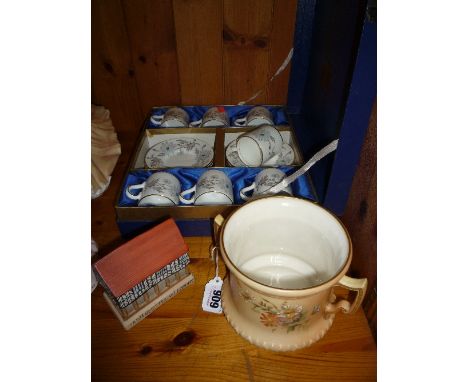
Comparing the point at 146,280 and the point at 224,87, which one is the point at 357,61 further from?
the point at 224,87

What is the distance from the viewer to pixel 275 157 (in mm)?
844

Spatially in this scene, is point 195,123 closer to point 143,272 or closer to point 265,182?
point 265,182

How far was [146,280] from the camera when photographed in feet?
1.64

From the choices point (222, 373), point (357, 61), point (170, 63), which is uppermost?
point (357, 61)

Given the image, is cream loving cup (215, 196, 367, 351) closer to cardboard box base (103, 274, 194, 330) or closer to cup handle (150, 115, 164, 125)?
cardboard box base (103, 274, 194, 330)

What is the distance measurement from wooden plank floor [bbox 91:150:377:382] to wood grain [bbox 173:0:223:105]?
644mm

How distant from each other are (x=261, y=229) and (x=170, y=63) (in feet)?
2.02

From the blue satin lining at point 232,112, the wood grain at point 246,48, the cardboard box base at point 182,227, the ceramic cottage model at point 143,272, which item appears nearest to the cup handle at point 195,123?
the blue satin lining at point 232,112

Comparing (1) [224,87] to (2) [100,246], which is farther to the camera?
(1) [224,87]

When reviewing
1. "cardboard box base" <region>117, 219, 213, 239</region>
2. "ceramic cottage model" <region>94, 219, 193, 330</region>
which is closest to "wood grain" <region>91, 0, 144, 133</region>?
"cardboard box base" <region>117, 219, 213, 239</region>

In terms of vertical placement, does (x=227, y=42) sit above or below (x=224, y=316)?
above

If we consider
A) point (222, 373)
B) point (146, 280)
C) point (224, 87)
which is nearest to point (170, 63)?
point (224, 87)

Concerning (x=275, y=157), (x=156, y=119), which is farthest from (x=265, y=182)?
(x=156, y=119)

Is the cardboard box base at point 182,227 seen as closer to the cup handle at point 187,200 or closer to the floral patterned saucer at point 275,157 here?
the cup handle at point 187,200
